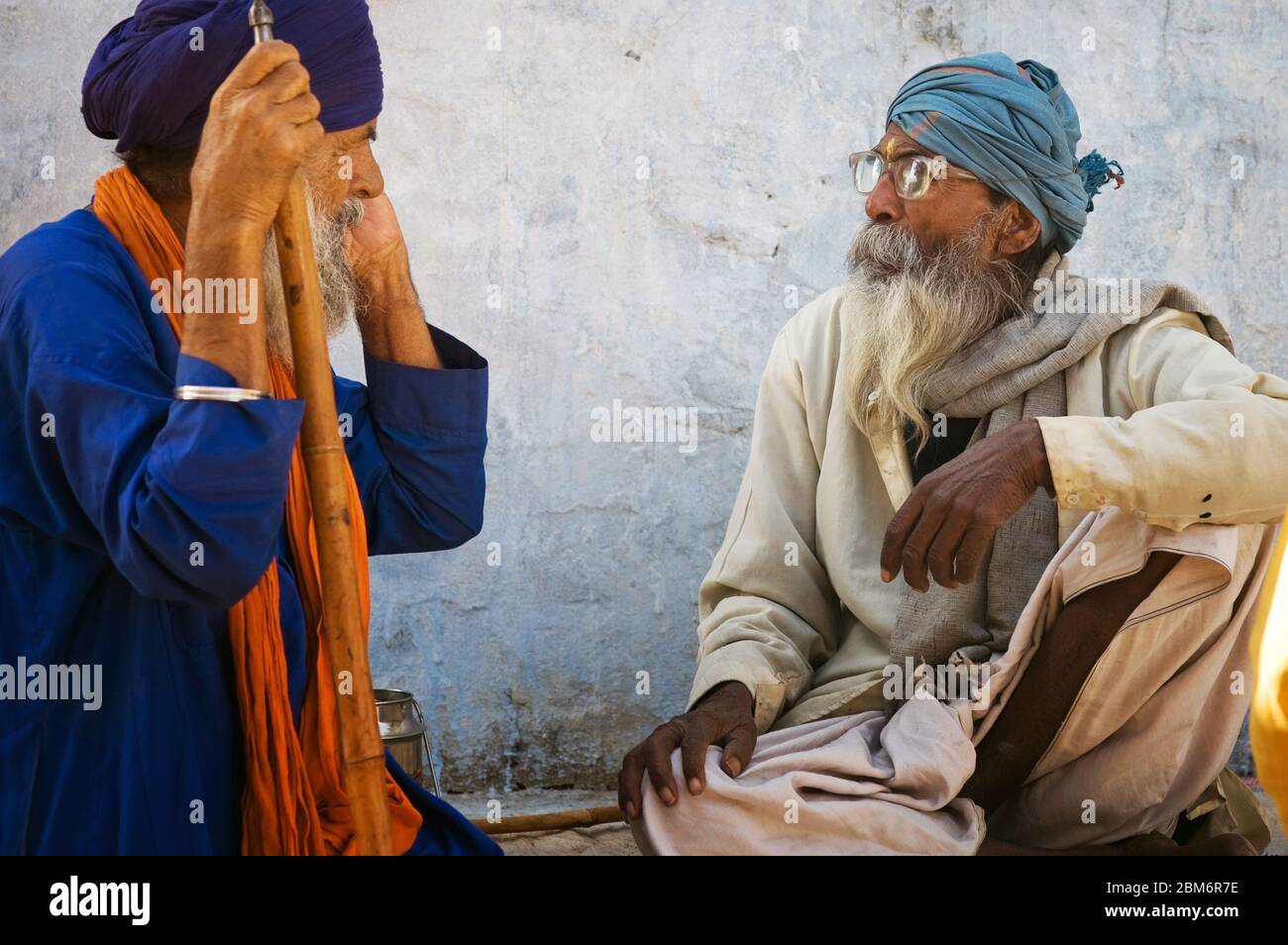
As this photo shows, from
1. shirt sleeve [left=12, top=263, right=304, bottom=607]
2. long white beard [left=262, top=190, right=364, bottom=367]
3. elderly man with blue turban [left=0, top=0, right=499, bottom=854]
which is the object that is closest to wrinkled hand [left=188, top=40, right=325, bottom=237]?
elderly man with blue turban [left=0, top=0, right=499, bottom=854]

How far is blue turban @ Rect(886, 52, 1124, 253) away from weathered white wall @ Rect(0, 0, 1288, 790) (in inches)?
42.2

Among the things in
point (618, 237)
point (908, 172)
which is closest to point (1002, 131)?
point (908, 172)

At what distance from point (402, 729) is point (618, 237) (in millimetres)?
2002

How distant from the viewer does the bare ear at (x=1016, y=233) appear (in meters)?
3.97

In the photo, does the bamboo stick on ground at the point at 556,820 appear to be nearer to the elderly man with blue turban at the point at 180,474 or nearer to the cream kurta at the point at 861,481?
the cream kurta at the point at 861,481

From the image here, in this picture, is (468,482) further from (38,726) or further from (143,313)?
(38,726)

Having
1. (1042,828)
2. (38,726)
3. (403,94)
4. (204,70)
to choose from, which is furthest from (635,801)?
(403,94)

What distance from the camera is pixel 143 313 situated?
8.39 ft

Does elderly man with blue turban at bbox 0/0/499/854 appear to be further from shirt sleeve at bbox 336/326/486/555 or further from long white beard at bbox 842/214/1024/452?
long white beard at bbox 842/214/1024/452

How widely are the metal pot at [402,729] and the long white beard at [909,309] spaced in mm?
1299

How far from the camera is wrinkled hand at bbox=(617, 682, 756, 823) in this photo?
3176 millimetres

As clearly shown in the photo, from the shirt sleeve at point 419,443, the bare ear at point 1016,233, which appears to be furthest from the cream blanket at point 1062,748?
the bare ear at point 1016,233
